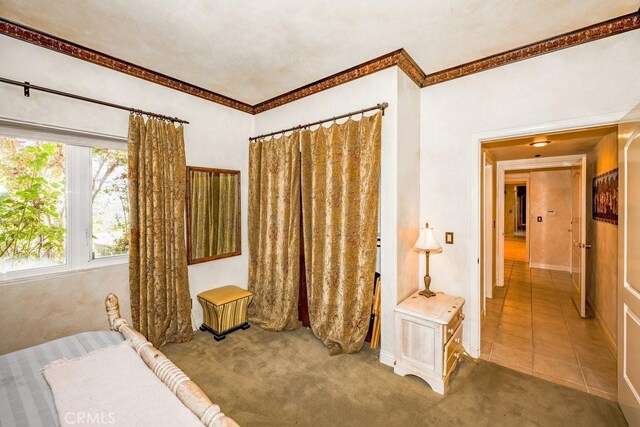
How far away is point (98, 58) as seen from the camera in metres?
2.38

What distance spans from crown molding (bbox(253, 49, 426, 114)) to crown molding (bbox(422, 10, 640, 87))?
0.25 m

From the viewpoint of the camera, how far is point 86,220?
2.44 metres

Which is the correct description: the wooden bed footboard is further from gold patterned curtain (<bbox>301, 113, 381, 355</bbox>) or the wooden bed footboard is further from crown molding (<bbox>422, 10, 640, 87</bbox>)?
crown molding (<bbox>422, 10, 640, 87</bbox>)

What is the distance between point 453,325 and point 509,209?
11.3 m

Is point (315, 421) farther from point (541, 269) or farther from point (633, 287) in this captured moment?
point (541, 269)

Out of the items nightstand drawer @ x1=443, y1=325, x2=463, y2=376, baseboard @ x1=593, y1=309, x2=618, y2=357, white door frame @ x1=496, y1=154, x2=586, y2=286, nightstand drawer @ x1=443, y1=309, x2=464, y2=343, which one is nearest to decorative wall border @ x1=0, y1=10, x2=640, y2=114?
nightstand drawer @ x1=443, y1=309, x2=464, y2=343

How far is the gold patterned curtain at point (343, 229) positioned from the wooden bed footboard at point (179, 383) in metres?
1.66

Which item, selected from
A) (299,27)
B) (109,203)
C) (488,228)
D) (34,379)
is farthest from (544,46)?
(109,203)

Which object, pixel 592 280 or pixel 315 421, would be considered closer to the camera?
pixel 315 421

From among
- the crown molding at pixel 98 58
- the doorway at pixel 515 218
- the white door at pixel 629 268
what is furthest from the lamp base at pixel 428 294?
the doorway at pixel 515 218

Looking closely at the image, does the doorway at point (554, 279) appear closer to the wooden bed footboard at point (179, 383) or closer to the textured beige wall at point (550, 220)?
the textured beige wall at point (550, 220)

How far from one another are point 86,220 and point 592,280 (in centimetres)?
626

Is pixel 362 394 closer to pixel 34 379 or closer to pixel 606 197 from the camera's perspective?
pixel 34 379

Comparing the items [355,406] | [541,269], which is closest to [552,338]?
[355,406]
